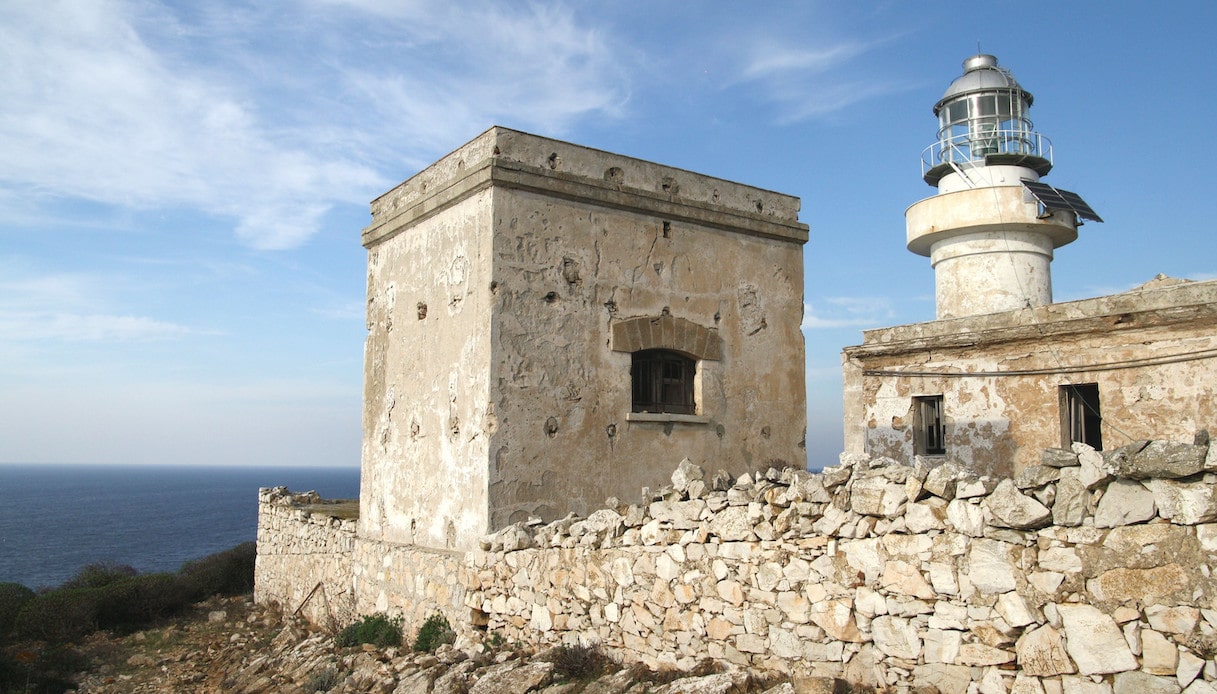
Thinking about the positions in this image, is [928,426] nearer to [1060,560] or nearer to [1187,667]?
[1060,560]

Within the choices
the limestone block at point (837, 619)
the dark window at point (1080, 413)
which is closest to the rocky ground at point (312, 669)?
the limestone block at point (837, 619)

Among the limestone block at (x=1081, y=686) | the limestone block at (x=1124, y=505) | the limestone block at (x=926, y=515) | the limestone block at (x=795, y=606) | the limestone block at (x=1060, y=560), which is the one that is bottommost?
the limestone block at (x=1081, y=686)

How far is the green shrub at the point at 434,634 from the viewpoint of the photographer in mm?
9164

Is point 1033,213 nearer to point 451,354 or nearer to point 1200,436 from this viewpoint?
point 451,354

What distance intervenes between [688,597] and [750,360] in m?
4.82

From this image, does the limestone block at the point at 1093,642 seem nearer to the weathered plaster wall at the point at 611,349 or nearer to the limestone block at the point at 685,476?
the limestone block at the point at 685,476

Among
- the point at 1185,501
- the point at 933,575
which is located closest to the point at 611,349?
the point at 933,575

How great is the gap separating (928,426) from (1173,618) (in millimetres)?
7010

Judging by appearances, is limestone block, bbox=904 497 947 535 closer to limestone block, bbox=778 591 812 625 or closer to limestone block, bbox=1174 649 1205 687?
limestone block, bbox=778 591 812 625

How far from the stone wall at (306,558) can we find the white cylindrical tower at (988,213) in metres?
10.1

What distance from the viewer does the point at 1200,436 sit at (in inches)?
181

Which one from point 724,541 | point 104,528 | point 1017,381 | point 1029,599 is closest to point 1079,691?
point 1029,599

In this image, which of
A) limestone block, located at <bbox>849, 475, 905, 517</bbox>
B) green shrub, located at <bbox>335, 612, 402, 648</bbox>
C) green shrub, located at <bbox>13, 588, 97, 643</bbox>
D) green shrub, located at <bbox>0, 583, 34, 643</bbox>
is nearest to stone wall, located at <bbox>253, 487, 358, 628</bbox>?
green shrub, located at <bbox>335, 612, 402, 648</bbox>

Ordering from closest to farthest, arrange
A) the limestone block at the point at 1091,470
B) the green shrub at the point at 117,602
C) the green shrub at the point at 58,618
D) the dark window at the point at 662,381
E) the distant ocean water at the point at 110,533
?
the limestone block at the point at 1091,470 → the dark window at the point at 662,381 → the green shrub at the point at 58,618 → the green shrub at the point at 117,602 → the distant ocean water at the point at 110,533
